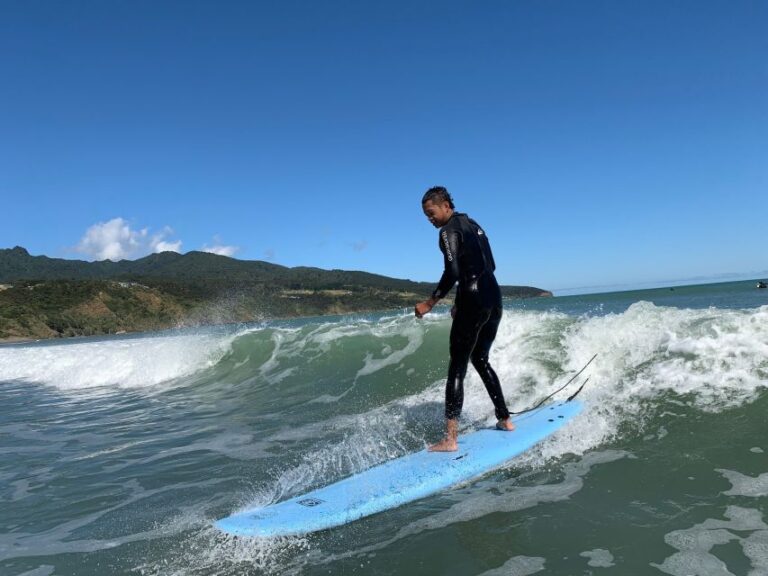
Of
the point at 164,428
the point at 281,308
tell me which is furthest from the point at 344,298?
the point at 164,428

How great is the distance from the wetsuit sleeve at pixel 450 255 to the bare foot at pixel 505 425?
1.51 metres

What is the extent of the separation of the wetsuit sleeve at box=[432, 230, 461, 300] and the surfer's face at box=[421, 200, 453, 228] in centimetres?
17

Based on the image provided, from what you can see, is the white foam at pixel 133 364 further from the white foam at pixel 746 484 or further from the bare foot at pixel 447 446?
the white foam at pixel 746 484

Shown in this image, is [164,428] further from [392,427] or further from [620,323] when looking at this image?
[620,323]

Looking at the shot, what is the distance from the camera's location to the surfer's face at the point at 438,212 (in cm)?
484

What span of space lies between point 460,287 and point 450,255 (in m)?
0.36

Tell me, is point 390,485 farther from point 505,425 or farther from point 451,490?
point 505,425

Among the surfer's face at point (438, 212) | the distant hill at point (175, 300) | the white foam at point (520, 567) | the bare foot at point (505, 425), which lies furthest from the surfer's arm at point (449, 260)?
the distant hill at point (175, 300)

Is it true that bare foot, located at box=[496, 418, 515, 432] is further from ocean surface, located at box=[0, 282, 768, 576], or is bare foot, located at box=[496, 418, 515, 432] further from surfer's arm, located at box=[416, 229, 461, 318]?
surfer's arm, located at box=[416, 229, 461, 318]

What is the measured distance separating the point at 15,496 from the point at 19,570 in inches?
75.3

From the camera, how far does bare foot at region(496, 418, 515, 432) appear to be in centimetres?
516

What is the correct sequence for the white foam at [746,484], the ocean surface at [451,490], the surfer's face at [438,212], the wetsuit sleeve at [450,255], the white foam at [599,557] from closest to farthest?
the white foam at [599,557], the ocean surface at [451,490], the white foam at [746,484], the wetsuit sleeve at [450,255], the surfer's face at [438,212]

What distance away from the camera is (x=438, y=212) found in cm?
484

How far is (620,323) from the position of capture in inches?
306
